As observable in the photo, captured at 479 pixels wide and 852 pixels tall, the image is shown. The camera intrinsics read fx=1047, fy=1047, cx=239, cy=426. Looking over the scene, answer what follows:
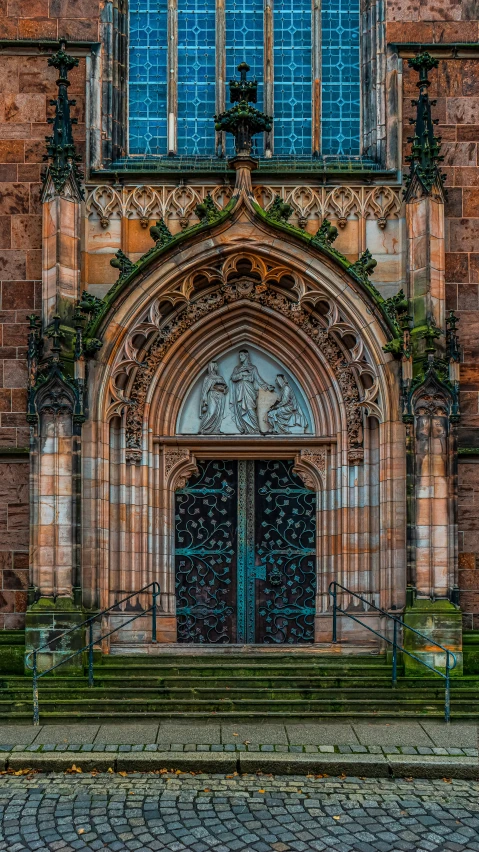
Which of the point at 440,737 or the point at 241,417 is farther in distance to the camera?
the point at 241,417

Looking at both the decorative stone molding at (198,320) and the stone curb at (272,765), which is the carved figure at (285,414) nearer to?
the decorative stone molding at (198,320)

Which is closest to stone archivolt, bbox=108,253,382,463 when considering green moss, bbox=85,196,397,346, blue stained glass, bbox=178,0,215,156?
green moss, bbox=85,196,397,346

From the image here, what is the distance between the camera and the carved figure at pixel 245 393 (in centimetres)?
1476

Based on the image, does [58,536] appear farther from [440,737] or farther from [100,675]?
[440,737]

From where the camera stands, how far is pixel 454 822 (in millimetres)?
8562

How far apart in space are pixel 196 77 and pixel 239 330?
12.9ft

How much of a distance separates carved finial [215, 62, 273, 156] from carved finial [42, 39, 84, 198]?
2.02 m

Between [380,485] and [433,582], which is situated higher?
[380,485]

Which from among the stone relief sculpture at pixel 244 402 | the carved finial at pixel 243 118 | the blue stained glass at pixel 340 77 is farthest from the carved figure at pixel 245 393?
the blue stained glass at pixel 340 77

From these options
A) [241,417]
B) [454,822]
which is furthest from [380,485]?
[454,822]

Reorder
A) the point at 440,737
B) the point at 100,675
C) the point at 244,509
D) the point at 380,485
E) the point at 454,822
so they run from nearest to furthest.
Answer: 1. the point at 454,822
2. the point at 440,737
3. the point at 100,675
4. the point at 380,485
5. the point at 244,509

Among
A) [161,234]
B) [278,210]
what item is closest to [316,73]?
[278,210]

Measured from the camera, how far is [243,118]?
14.1 m

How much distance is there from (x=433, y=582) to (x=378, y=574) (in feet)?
3.50
